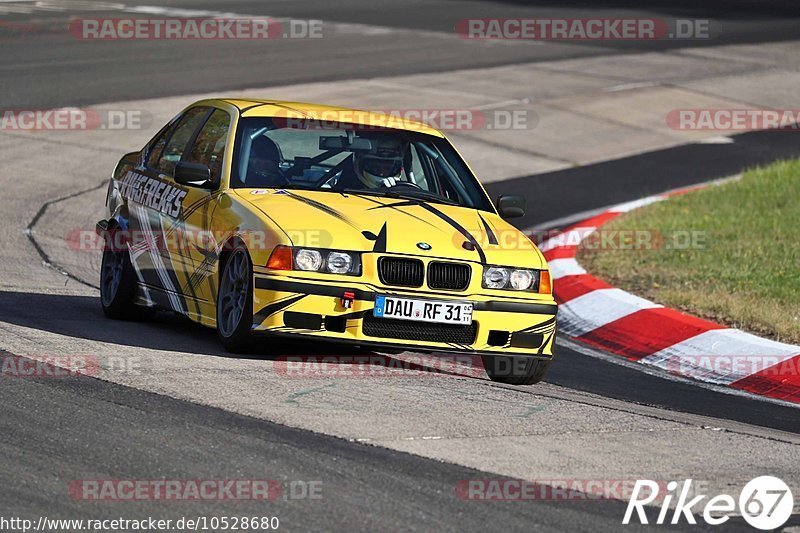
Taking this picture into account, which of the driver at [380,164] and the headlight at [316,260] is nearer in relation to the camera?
the headlight at [316,260]

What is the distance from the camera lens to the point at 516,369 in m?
8.44

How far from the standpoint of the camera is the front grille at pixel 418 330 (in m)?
7.91

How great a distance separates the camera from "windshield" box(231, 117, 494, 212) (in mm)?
8921

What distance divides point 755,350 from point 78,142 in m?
10.2

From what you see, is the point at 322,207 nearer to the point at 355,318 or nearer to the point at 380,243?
the point at 380,243

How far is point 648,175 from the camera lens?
18312 millimetres

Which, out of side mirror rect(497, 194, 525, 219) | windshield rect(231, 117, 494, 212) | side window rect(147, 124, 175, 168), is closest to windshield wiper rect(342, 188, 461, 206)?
windshield rect(231, 117, 494, 212)

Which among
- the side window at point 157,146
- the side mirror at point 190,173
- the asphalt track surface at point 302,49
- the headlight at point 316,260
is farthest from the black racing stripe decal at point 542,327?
the asphalt track surface at point 302,49

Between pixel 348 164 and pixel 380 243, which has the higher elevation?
pixel 348 164

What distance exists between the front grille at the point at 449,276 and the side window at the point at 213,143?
1.65 m

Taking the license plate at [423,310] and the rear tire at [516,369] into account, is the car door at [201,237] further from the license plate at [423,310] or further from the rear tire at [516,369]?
the rear tire at [516,369]

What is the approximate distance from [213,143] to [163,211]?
531 millimetres

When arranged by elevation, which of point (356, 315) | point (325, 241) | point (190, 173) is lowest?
point (356, 315)

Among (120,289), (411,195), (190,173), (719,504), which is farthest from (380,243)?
(719,504)
